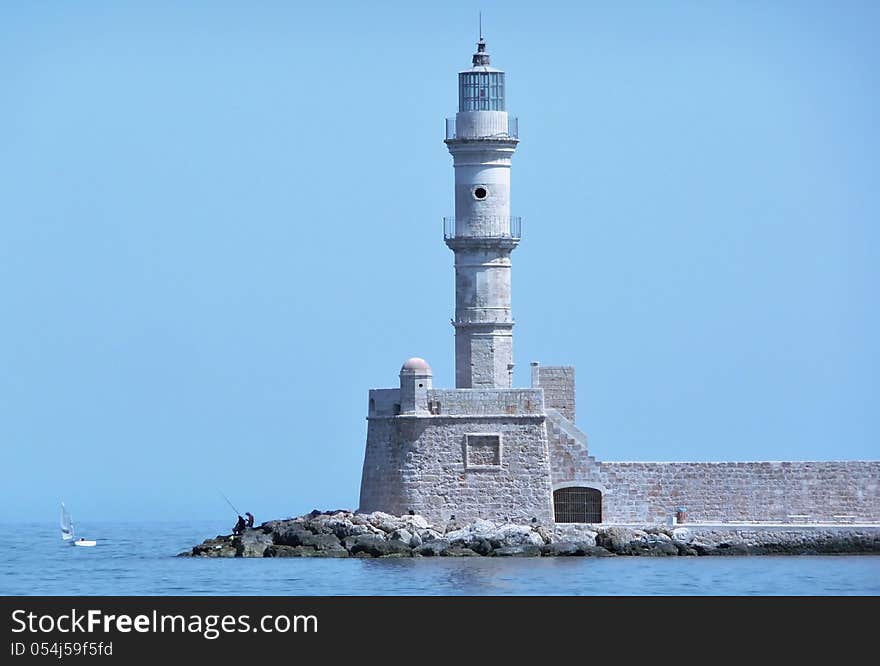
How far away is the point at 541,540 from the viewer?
57.9m

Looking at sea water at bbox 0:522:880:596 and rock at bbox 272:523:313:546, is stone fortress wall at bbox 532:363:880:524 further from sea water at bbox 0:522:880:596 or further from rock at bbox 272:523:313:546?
rock at bbox 272:523:313:546

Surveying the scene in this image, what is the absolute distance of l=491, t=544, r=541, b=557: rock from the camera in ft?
189

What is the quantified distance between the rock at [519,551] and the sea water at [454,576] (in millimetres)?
295

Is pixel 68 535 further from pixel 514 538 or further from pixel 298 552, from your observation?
pixel 514 538

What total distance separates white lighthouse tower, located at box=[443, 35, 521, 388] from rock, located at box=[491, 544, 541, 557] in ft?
14.2

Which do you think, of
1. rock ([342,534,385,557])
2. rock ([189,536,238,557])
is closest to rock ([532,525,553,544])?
rock ([342,534,385,557])

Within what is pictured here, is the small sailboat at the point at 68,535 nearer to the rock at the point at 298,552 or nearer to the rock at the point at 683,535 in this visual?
the rock at the point at 298,552

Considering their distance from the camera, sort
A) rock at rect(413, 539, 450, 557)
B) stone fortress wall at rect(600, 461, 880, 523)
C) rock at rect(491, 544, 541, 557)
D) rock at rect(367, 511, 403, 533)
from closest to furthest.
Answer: rock at rect(413, 539, 450, 557)
rock at rect(491, 544, 541, 557)
rock at rect(367, 511, 403, 533)
stone fortress wall at rect(600, 461, 880, 523)
